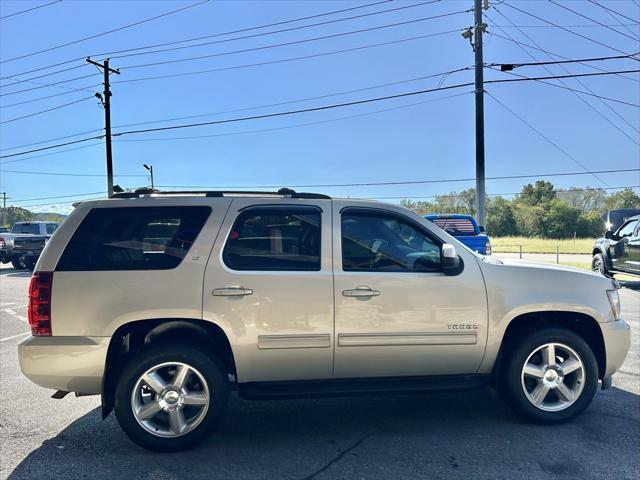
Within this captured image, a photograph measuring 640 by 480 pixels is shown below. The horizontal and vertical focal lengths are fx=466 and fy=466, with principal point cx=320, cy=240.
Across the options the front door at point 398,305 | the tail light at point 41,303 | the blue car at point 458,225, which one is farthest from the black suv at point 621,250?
the tail light at point 41,303

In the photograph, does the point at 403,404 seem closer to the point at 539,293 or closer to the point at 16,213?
the point at 539,293

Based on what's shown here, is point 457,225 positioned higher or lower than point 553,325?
higher

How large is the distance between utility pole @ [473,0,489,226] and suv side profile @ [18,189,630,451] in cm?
1314

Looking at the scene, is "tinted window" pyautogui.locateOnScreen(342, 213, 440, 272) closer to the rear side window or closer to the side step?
the side step

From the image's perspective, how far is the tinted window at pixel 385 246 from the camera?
12.1 feet

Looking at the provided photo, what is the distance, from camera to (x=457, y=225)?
11531 mm

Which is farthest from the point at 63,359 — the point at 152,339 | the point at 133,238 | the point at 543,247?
the point at 543,247

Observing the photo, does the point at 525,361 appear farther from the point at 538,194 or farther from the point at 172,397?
the point at 538,194

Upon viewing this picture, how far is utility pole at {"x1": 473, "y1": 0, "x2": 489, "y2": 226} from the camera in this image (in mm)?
16672

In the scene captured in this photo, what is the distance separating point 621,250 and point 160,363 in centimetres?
1305

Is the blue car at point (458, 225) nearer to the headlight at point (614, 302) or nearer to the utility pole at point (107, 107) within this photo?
the headlight at point (614, 302)

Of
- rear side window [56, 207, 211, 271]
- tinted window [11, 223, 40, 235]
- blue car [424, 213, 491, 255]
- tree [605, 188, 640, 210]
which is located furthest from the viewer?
tree [605, 188, 640, 210]

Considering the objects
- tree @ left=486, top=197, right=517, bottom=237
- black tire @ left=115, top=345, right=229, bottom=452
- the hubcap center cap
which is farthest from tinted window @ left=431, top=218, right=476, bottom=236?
tree @ left=486, top=197, right=517, bottom=237

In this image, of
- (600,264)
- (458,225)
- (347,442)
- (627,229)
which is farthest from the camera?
(600,264)
